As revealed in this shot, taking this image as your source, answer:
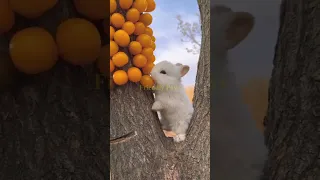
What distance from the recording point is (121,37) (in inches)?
49.9

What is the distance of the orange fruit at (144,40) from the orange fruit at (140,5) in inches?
4.0

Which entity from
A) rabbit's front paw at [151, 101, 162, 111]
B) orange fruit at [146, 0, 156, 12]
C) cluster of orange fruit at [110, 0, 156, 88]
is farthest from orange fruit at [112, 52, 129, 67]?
rabbit's front paw at [151, 101, 162, 111]

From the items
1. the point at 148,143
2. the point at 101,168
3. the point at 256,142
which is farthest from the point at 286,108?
the point at 148,143

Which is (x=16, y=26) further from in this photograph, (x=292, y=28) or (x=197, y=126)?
(x=197, y=126)

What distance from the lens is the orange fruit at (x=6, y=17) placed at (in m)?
0.26

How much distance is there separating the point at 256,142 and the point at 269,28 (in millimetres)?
150

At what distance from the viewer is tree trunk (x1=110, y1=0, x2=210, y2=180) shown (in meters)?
1.47

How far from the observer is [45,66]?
0.87 feet

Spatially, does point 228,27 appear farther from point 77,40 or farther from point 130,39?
point 130,39

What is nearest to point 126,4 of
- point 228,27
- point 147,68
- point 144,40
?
point 144,40

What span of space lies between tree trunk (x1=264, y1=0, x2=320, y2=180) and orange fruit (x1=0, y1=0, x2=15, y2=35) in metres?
0.30

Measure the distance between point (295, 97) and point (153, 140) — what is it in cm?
119

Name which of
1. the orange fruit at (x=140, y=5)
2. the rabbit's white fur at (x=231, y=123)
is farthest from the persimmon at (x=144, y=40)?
the rabbit's white fur at (x=231, y=123)

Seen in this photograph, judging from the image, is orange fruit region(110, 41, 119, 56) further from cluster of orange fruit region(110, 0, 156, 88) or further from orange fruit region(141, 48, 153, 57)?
orange fruit region(141, 48, 153, 57)
